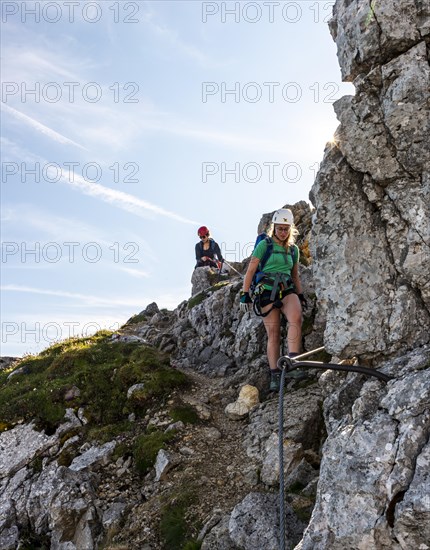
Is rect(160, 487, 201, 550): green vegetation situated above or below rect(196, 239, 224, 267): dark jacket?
below

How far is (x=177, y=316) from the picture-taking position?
25.5 metres

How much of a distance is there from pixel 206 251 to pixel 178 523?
19104mm

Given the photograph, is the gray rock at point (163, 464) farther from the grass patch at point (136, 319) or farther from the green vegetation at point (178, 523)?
the grass patch at point (136, 319)

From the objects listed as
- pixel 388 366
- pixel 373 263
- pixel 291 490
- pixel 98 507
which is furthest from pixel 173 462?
pixel 373 263

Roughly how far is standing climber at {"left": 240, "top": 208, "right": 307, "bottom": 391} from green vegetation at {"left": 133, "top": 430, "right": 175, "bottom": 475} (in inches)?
135

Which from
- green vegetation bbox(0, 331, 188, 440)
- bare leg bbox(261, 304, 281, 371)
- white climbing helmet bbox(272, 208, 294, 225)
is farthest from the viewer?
green vegetation bbox(0, 331, 188, 440)

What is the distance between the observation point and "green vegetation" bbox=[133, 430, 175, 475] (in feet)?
41.4

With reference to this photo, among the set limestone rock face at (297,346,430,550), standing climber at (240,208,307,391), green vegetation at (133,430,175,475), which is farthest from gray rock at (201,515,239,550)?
standing climber at (240,208,307,391)

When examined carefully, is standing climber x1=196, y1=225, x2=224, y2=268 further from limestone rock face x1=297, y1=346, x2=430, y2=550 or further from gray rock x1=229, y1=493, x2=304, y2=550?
limestone rock face x1=297, y1=346, x2=430, y2=550

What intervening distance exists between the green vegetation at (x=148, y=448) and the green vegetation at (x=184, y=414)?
0.77 metres

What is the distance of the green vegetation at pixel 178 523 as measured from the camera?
31.6ft

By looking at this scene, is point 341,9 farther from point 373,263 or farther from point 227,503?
point 227,503

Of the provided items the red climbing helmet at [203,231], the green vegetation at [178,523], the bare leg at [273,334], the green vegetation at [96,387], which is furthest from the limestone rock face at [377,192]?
the red climbing helmet at [203,231]

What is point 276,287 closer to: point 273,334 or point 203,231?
point 273,334
